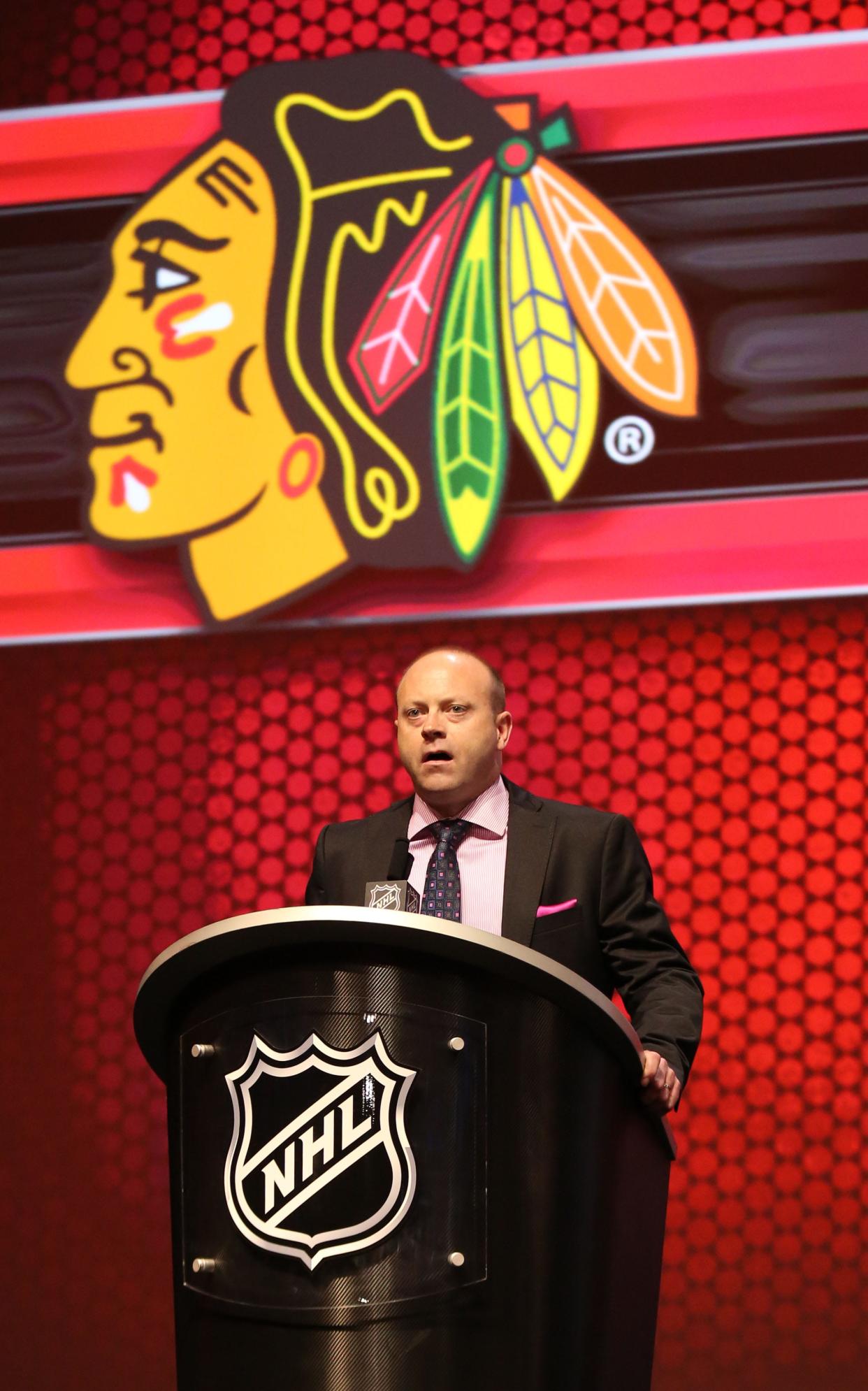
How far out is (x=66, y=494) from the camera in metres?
3.21

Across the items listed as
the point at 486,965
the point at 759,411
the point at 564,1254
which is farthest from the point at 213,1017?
the point at 759,411

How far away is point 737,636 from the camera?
2.92 metres

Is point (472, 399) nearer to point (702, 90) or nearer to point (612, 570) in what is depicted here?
point (612, 570)

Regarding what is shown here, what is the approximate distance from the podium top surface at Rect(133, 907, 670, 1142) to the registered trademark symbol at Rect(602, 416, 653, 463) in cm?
181

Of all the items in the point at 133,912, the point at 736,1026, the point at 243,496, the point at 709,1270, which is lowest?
the point at 709,1270

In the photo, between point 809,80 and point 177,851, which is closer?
point 809,80

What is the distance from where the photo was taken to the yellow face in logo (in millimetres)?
3080

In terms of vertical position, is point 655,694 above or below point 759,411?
below

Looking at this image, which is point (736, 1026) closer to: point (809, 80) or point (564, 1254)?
point (564, 1254)

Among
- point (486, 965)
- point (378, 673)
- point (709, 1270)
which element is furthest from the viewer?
point (378, 673)

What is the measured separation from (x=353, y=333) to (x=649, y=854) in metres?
1.27

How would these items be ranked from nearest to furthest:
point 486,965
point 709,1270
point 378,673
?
point 486,965
point 709,1270
point 378,673

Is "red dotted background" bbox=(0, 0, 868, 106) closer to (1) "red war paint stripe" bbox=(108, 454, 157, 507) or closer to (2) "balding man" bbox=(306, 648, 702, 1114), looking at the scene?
(1) "red war paint stripe" bbox=(108, 454, 157, 507)

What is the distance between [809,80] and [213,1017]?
245cm
